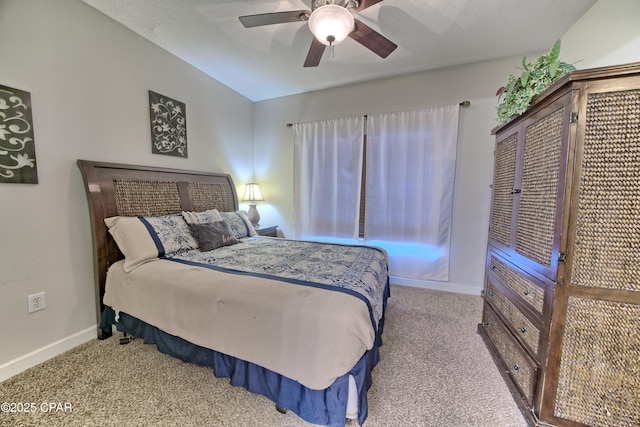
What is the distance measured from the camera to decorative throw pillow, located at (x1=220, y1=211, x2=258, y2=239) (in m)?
2.83

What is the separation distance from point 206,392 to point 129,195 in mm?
1811

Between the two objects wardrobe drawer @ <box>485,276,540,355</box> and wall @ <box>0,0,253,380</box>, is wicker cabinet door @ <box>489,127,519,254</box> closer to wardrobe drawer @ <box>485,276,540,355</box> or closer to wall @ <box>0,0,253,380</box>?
wardrobe drawer @ <box>485,276,540,355</box>

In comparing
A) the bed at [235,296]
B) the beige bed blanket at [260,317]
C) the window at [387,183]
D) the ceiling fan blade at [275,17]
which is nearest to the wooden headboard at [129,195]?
the bed at [235,296]

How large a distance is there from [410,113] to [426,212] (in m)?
1.29

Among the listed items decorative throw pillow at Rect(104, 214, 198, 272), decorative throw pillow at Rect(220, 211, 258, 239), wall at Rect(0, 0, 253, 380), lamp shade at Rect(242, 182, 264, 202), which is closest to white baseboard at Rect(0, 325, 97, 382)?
wall at Rect(0, 0, 253, 380)

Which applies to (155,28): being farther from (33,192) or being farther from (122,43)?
(33,192)

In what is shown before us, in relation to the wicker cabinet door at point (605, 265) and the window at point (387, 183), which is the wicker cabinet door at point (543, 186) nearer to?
the wicker cabinet door at point (605, 265)

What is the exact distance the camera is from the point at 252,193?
3.76 meters

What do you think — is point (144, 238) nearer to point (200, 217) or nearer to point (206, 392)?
point (200, 217)

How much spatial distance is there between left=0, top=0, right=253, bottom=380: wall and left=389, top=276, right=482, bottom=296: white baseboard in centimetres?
331

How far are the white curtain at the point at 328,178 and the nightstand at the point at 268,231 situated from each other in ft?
1.26

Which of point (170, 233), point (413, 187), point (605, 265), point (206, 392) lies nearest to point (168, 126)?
point (170, 233)

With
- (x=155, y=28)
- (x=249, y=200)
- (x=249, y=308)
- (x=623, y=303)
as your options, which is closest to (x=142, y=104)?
(x=155, y=28)

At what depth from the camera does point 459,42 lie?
92.8 inches
